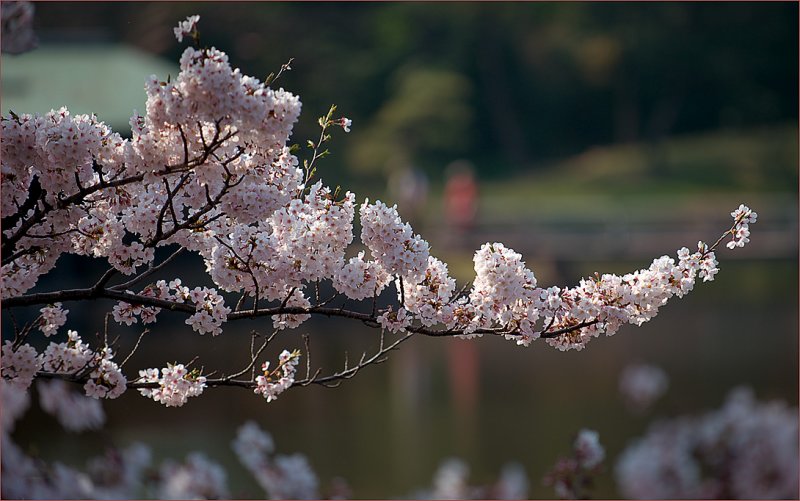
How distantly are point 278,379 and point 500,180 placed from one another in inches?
1197

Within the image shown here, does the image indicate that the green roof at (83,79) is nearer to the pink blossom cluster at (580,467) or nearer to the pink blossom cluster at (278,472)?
the pink blossom cluster at (278,472)

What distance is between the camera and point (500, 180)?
1293 inches

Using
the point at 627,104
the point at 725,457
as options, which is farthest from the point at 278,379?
the point at 627,104

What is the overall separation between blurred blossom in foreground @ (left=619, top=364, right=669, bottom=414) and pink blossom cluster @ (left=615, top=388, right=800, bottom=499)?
497 cm

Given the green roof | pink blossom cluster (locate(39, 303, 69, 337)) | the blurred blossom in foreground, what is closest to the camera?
pink blossom cluster (locate(39, 303, 69, 337))

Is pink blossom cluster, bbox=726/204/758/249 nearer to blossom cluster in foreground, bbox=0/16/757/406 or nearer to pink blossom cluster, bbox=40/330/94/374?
blossom cluster in foreground, bbox=0/16/757/406

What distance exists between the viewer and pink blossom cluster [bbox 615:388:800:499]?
547 centimetres

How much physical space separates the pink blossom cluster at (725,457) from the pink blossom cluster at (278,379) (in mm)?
3298

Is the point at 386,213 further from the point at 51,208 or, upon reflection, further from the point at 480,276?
the point at 51,208

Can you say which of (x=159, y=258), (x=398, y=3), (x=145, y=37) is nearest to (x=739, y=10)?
(x=398, y=3)

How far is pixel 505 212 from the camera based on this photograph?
92.4ft

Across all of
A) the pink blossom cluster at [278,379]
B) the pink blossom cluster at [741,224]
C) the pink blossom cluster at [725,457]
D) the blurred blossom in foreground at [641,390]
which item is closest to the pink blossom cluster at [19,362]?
the pink blossom cluster at [278,379]

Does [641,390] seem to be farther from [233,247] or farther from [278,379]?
[233,247]

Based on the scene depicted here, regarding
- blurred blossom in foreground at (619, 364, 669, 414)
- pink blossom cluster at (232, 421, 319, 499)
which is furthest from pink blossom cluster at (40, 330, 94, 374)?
blurred blossom in foreground at (619, 364, 669, 414)
